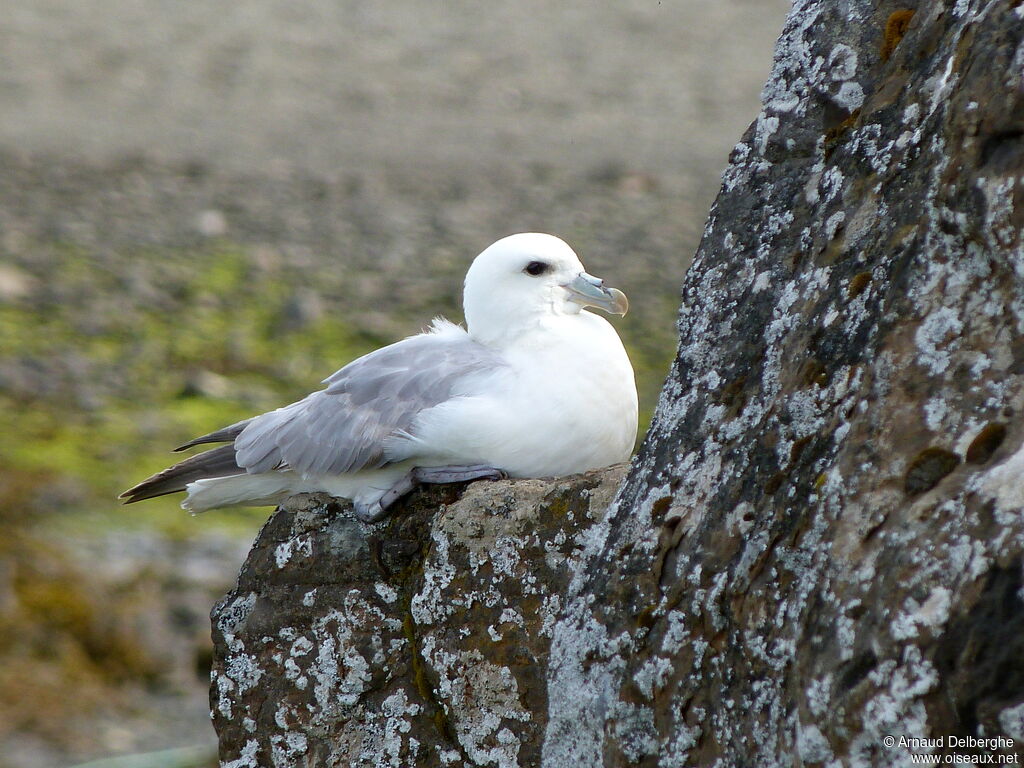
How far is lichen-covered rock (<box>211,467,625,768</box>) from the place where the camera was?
3109 millimetres

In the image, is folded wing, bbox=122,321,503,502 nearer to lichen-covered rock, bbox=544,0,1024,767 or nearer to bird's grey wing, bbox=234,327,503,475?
bird's grey wing, bbox=234,327,503,475

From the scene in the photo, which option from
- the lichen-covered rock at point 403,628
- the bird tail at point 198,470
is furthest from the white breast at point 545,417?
the bird tail at point 198,470

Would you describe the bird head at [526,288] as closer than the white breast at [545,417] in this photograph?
No

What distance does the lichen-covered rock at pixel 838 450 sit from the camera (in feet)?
6.28

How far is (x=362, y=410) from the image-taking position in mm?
3744

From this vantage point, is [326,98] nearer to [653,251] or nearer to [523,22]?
[523,22]

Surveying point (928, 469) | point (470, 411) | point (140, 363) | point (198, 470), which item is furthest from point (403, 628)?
point (140, 363)

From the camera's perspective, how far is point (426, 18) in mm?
12906

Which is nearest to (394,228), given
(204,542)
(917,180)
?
(204,542)

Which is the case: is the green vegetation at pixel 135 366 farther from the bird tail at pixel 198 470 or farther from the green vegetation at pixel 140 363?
the bird tail at pixel 198 470

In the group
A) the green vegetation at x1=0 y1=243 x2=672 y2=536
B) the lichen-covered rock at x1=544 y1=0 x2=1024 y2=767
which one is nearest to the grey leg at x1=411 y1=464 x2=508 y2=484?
the lichen-covered rock at x1=544 y1=0 x2=1024 y2=767
